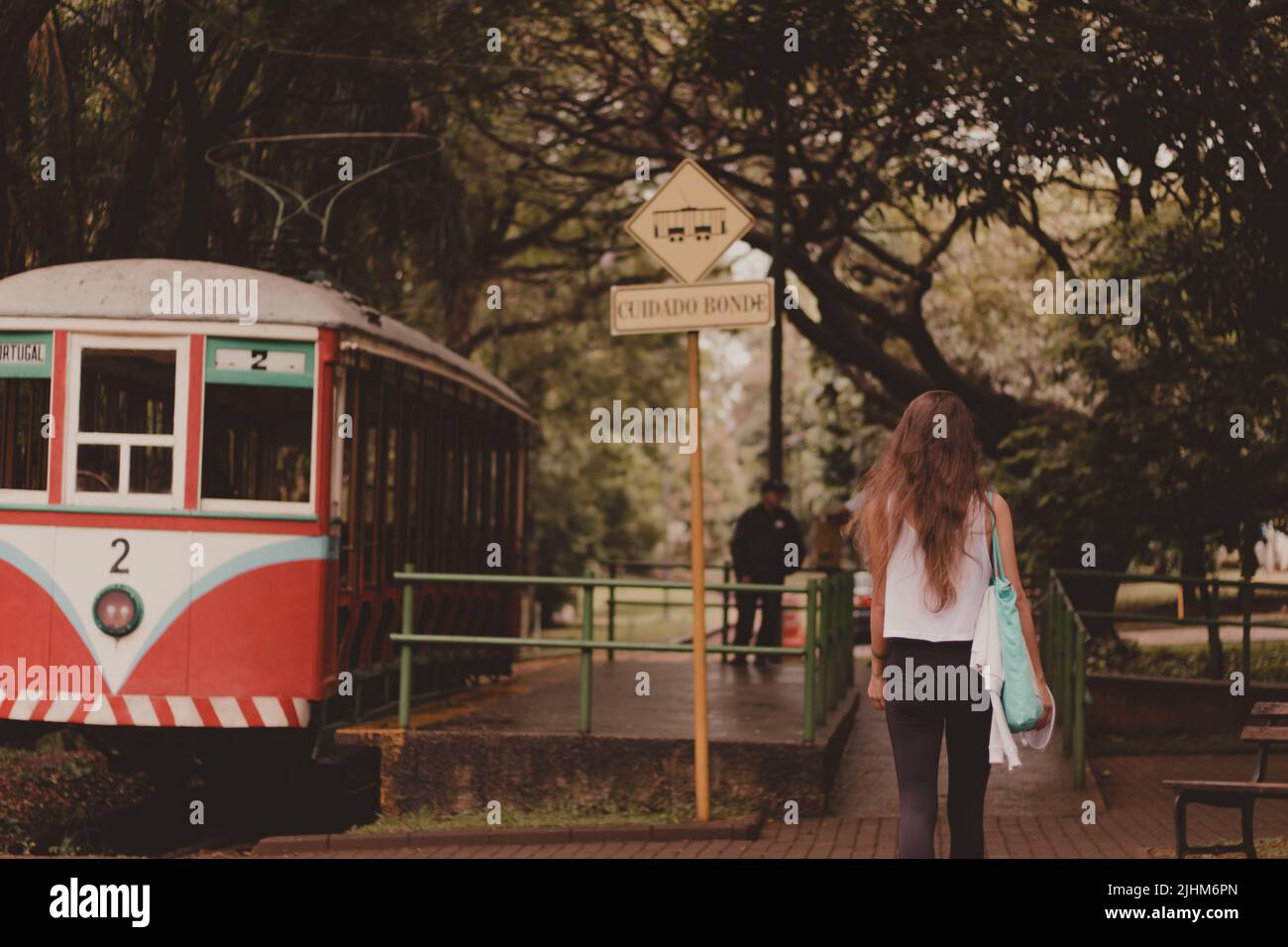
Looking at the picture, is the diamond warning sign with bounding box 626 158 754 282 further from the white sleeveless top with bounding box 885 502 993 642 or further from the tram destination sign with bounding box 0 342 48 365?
the tram destination sign with bounding box 0 342 48 365

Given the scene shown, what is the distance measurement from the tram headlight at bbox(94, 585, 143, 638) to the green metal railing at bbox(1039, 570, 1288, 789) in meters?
5.58

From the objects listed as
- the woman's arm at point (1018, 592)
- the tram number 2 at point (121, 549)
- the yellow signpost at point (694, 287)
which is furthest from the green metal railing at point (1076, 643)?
the tram number 2 at point (121, 549)

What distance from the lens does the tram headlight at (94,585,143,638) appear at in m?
10.2

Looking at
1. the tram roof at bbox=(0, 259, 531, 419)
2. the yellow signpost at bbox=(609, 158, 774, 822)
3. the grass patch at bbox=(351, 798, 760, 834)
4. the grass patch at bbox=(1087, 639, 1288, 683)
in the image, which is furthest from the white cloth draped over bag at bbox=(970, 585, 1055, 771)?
the grass patch at bbox=(1087, 639, 1288, 683)

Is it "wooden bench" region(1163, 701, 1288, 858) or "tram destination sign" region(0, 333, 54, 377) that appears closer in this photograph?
"wooden bench" region(1163, 701, 1288, 858)

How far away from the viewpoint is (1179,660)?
1931 cm

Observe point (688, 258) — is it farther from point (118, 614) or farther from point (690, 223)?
point (118, 614)

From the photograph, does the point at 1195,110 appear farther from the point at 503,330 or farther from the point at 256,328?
the point at 503,330

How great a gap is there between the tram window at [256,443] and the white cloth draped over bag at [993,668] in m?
5.60

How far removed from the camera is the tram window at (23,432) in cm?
1054

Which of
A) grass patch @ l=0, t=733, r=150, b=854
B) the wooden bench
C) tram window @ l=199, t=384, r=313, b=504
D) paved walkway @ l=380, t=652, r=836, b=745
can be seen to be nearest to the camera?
the wooden bench

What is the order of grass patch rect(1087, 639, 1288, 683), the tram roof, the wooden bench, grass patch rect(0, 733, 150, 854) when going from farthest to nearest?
grass patch rect(1087, 639, 1288, 683) < grass patch rect(0, 733, 150, 854) < the tram roof < the wooden bench
